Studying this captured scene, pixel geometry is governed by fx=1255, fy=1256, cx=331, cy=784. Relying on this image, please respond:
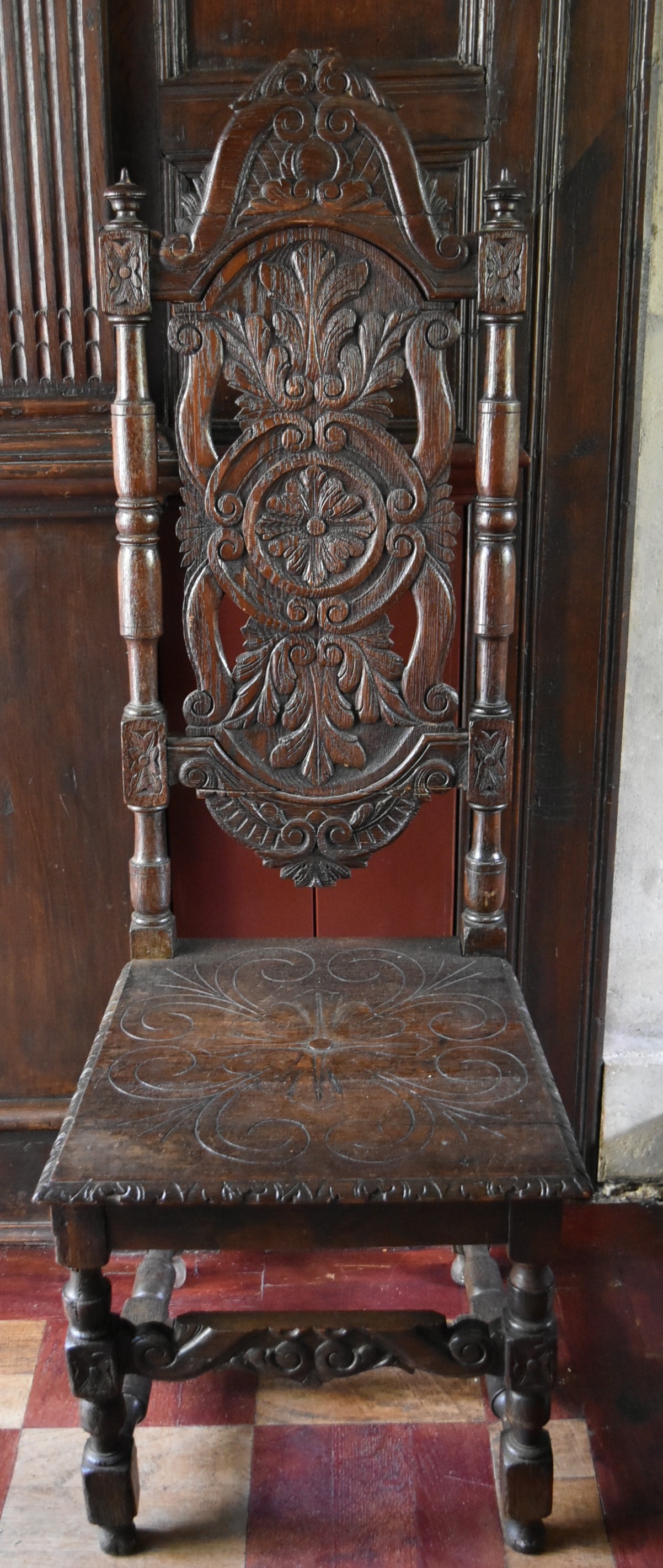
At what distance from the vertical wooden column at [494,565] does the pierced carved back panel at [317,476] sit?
1.7 inches

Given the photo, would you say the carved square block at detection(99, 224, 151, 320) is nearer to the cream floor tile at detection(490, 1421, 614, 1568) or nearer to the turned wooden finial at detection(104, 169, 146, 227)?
the turned wooden finial at detection(104, 169, 146, 227)

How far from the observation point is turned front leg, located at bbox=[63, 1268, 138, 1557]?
1443mm

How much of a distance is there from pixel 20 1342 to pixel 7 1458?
8.3 inches

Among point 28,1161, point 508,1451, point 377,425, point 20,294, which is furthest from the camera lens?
point 28,1161

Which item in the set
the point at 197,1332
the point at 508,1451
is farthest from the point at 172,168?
the point at 508,1451

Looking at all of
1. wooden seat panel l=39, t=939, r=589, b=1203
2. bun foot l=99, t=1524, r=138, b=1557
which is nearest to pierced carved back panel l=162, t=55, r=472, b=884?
wooden seat panel l=39, t=939, r=589, b=1203

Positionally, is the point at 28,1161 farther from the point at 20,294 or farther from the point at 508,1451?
the point at 20,294

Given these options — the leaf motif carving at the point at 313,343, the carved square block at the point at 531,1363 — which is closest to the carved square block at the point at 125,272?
the leaf motif carving at the point at 313,343

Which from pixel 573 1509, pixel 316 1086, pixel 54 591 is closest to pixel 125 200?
pixel 54 591

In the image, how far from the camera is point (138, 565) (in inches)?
65.0

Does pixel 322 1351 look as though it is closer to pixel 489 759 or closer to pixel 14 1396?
pixel 14 1396

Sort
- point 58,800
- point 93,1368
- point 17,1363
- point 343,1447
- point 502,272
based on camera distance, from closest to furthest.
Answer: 1. point 93,1368
2. point 502,272
3. point 343,1447
4. point 17,1363
5. point 58,800

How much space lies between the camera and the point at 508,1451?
1516 millimetres

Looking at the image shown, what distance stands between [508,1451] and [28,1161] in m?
0.95
